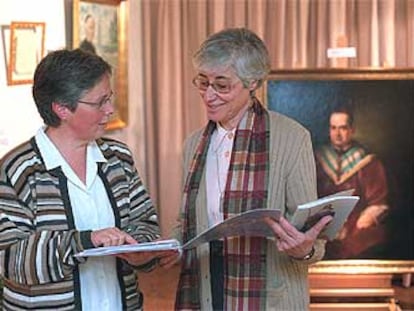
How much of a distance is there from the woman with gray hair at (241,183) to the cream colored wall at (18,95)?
51.4 inches

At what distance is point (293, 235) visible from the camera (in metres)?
1.59

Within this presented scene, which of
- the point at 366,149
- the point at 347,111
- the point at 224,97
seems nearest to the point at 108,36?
the point at 347,111

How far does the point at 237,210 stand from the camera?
1.74 meters

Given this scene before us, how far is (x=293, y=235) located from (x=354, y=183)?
173 cm

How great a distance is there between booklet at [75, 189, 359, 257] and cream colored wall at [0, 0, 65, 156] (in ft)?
4.74

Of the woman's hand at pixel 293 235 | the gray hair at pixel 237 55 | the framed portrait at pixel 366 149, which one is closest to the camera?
the woman's hand at pixel 293 235

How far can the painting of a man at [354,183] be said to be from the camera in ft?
10.6

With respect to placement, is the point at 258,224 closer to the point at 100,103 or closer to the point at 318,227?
the point at 318,227

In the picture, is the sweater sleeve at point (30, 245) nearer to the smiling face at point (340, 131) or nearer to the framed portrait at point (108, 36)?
the smiling face at point (340, 131)

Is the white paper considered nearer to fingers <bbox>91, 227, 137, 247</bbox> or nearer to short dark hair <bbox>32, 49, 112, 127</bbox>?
fingers <bbox>91, 227, 137, 247</bbox>

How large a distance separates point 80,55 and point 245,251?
66 centimetres

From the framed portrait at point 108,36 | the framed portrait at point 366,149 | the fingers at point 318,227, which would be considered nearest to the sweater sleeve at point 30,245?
the fingers at point 318,227

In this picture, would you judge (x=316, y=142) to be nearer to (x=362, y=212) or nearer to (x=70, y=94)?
(x=362, y=212)

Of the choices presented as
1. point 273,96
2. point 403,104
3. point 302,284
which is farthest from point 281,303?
point 403,104
